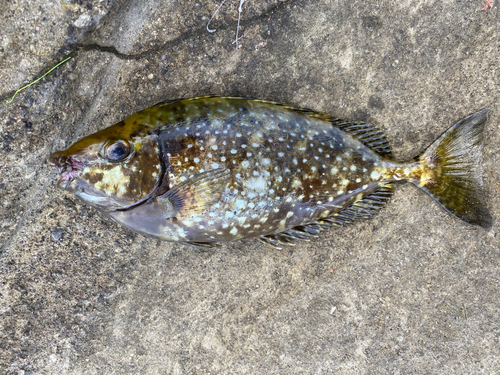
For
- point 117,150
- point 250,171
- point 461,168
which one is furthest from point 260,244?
point 461,168

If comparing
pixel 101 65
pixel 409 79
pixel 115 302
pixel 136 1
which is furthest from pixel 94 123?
pixel 409 79

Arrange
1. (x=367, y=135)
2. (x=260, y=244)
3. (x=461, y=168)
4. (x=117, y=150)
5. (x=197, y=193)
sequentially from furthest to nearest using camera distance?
(x=260, y=244)
(x=367, y=135)
(x=461, y=168)
(x=197, y=193)
(x=117, y=150)

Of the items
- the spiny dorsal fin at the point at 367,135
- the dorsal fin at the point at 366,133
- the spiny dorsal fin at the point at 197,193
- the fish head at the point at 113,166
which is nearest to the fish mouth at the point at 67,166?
the fish head at the point at 113,166

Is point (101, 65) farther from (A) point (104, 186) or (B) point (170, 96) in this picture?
(A) point (104, 186)

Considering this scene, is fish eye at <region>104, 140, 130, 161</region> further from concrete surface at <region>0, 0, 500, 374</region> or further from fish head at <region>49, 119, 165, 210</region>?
concrete surface at <region>0, 0, 500, 374</region>

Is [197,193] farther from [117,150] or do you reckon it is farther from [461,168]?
[461,168]

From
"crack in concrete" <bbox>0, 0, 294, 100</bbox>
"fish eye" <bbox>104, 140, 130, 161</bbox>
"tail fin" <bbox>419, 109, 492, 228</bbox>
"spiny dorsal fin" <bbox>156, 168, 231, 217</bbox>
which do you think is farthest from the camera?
"crack in concrete" <bbox>0, 0, 294, 100</bbox>

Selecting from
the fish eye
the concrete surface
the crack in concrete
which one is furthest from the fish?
the crack in concrete

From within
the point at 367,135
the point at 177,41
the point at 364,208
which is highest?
the point at 177,41
